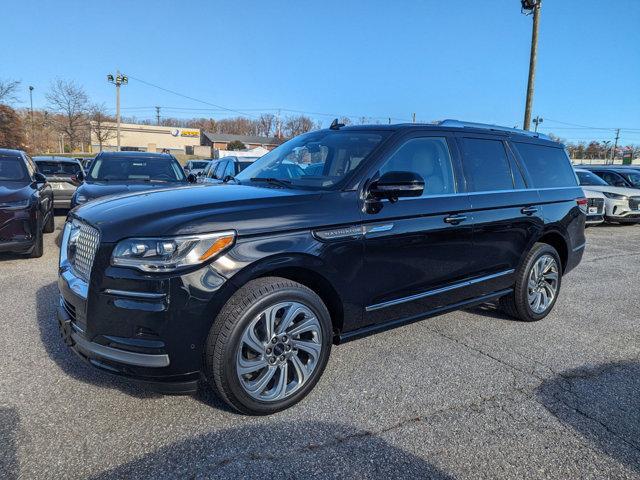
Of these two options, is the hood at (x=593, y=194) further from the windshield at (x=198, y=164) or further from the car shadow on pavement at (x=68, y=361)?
the windshield at (x=198, y=164)

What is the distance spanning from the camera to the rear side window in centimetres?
Answer: 474

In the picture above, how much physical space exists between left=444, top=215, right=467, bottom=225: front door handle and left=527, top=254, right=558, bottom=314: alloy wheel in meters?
1.32

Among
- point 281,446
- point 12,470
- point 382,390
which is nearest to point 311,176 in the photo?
point 382,390

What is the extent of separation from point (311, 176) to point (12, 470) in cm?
260

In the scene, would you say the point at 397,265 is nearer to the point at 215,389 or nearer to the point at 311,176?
the point at 311,176

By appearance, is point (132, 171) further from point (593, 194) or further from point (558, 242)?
point (593, 194)

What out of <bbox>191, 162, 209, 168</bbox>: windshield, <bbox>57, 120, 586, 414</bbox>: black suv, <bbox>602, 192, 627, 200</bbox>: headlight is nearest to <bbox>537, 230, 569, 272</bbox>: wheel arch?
<bbox>57, 120, 586, 414</bbox>: black suv

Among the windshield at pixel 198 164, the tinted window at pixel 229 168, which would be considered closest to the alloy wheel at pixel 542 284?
the tinted window at pixel 229 168

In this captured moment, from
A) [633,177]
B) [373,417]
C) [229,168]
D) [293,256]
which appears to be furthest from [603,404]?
[633,177]

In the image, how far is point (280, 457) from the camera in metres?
2.46

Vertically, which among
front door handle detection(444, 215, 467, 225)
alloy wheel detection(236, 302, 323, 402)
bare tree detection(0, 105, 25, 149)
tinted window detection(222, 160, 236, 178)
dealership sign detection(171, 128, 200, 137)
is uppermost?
dealership sign detection(171, 128, 200, 137)

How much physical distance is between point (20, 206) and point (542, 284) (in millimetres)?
6764

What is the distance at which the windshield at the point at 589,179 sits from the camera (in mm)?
14391

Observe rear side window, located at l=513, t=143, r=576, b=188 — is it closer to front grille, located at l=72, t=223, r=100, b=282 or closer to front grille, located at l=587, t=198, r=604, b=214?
front grille, located at l=72, t=223, r=100, b=282
